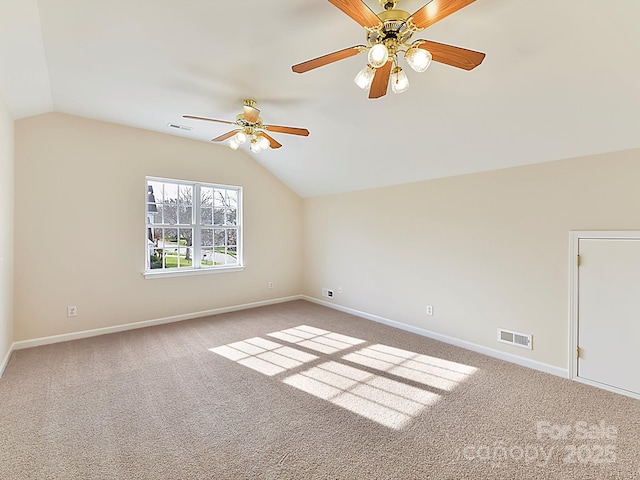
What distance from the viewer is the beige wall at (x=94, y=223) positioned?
3.57 metres

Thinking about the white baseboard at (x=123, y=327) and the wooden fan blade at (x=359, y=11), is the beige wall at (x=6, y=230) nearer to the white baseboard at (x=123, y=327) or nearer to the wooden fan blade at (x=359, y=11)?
the white baseboard at (x=123, y=327)

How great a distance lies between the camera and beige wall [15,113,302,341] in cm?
357

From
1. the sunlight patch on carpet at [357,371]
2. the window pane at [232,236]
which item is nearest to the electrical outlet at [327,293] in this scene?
the sunlight patch on carpet at [357,371]

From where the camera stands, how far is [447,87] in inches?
99.7

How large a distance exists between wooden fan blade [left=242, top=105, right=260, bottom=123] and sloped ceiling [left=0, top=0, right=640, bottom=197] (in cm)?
17

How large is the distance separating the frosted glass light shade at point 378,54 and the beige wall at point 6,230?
3.54m

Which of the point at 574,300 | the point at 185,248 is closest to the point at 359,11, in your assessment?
the point at 574,300

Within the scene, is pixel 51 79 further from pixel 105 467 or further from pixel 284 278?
pixel 284 278

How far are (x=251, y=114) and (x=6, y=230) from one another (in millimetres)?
2857

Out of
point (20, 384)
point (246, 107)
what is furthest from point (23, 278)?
point (246, 107)

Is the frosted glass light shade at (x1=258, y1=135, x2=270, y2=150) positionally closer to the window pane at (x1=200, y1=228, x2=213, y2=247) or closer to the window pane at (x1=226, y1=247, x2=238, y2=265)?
the window pane at (x1=200, y1=228, x2=213, y2=247)

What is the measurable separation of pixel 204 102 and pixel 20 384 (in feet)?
10.6

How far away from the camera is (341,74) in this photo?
2631mm

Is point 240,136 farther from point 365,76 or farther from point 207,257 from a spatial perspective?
point 207,257
